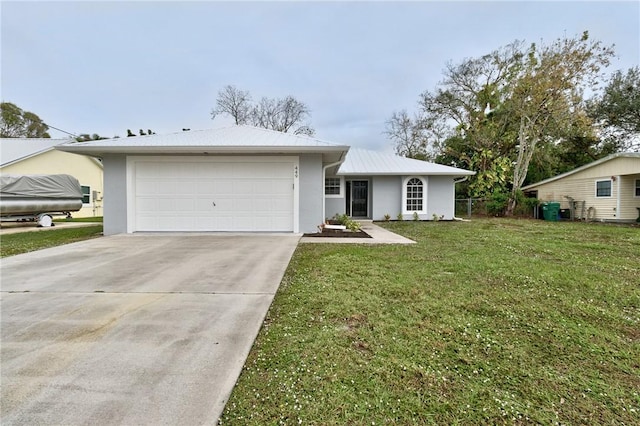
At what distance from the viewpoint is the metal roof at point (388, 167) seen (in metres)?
14.4

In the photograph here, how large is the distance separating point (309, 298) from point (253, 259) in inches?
92.8

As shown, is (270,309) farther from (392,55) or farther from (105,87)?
(105,87)

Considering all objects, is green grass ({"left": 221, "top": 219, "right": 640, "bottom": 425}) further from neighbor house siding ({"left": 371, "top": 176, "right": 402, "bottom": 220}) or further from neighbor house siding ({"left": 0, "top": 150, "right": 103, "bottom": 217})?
neighbor house siding ({"left": 0, "top": 150, "right": 103, "bottom": 217})

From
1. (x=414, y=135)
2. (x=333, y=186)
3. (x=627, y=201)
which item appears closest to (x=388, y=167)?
(x=333, y=186)

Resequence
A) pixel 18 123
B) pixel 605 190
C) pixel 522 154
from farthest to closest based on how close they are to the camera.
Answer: pixel 18 123, pixel 522 154, pixel 605 190

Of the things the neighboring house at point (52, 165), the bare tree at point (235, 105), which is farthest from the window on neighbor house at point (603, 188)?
the neighboring house at point (52, 165)

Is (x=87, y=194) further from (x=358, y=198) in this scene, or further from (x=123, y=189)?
(x=358, y=198)

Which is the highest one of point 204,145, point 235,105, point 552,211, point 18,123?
point 235,105

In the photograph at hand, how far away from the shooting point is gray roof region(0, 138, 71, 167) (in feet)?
58.6

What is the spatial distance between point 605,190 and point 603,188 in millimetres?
162

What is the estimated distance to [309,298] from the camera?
3705 millimetres

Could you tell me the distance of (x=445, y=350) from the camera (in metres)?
2.53

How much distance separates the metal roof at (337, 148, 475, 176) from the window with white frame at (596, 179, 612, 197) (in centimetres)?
720

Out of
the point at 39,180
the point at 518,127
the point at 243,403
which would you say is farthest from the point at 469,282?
the point at 518,127
